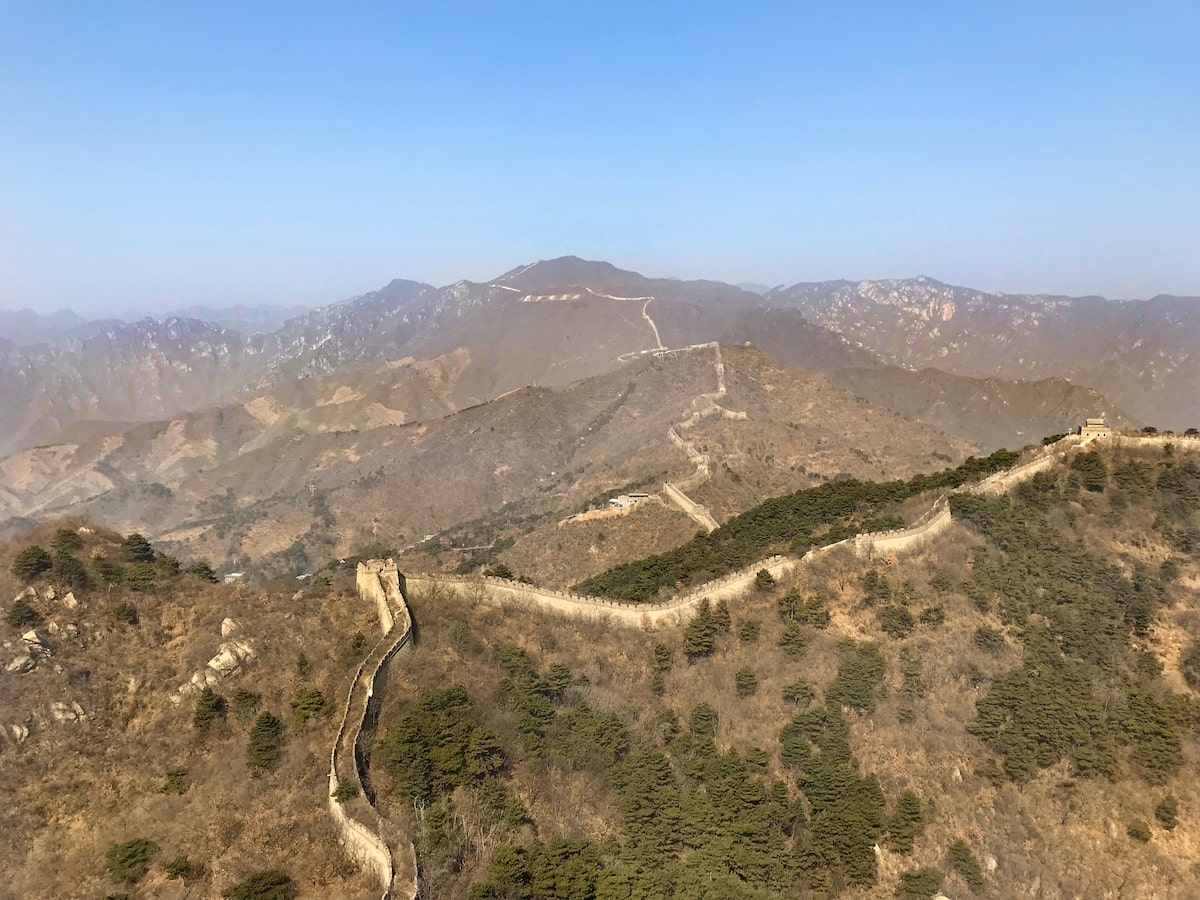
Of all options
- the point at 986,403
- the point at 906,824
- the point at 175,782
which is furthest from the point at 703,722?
the point at 986,403

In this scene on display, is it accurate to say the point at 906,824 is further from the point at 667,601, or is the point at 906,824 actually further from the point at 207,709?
the point at 207,709

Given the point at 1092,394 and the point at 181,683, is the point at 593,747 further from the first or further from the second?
the point at 1092,394

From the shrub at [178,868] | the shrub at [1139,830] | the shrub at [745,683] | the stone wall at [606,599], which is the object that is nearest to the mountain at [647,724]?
the shrub at [178,868]

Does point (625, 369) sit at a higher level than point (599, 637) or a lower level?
higher

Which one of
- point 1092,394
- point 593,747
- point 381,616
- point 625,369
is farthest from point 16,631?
point 1092,394

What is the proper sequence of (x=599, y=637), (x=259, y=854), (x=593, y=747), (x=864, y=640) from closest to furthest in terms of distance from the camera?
(x=259, y=854) → (x=593, y=747) → (x=864, y=640) → (x=599, y=637)

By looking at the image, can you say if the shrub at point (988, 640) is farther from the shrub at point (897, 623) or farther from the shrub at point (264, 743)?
the shrub at point (264, 743)

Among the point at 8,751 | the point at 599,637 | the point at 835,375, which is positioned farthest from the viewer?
the point at 835,375
